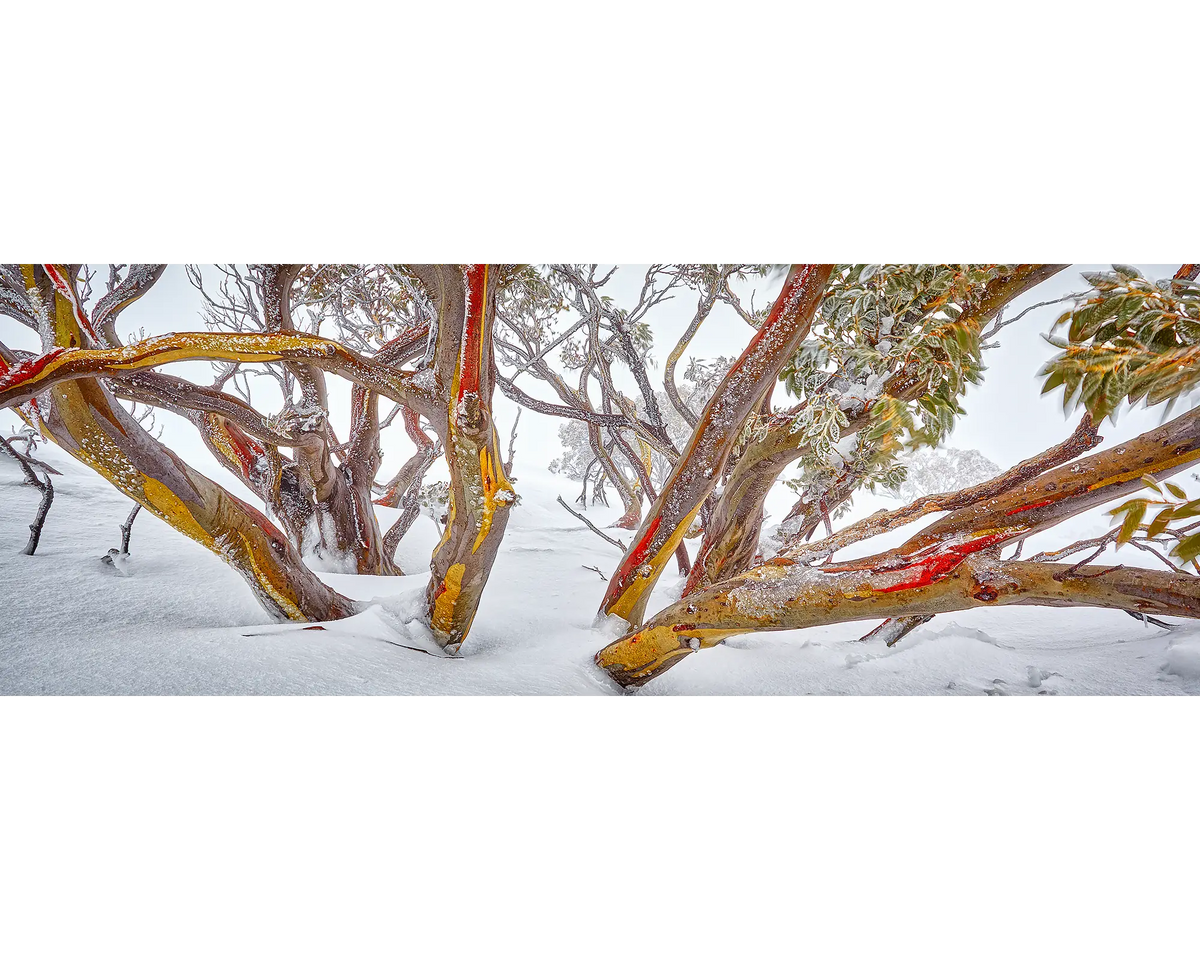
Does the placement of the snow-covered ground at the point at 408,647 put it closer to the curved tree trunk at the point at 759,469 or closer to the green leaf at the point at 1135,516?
the curved tree trunk at the point at 759,469

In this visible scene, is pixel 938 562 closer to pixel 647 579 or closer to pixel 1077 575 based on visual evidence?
pixel 1077 575

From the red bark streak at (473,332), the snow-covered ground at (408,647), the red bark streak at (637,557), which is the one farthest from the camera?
the red bark streak at (637,557)

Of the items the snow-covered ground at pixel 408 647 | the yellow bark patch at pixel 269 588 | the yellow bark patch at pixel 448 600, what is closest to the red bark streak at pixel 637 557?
the snow-covered ground at pixel 408 647

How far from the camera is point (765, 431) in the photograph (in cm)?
243

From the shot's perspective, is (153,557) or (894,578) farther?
(153,557)

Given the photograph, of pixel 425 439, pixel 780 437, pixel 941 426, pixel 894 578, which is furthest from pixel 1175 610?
pixel 425 439

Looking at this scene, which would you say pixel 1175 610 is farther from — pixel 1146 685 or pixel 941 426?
pixel 1146 685

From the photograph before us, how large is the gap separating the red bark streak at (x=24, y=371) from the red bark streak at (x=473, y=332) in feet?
4.87

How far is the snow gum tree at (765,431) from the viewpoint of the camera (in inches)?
45.3

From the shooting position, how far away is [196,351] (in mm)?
1741

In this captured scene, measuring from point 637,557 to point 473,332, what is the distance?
153 cm

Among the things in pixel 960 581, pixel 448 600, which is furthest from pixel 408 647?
pixel 960 581
